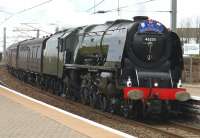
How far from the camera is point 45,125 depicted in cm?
1220

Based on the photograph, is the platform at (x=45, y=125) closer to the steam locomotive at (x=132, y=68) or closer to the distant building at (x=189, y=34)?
the steam locomotive at (x=132, y=68)

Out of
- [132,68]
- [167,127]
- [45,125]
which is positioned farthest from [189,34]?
[45,125]

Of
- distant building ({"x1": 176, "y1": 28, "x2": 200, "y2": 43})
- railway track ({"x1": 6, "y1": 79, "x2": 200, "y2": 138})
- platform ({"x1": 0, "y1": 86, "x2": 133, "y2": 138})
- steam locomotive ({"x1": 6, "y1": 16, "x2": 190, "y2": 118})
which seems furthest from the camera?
distant building ({"x1": 176, "y1": 28, "x2": 200, "y2": 43})

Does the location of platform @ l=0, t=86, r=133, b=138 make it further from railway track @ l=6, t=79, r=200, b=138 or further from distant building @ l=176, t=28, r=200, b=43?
distant building @ l=176, t=28, r=200, b=43

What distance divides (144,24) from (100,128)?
622 centimetres

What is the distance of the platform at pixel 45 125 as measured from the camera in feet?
35.2

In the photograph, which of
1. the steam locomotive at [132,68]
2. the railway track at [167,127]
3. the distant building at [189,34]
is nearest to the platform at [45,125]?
the railway track at [167,127]

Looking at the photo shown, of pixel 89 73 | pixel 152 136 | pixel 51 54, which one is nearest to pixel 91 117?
pixel 89 73

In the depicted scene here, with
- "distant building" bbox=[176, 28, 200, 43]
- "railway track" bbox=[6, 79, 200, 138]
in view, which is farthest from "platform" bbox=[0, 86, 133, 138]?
"distant building" bbox=[176, 28, 200, 43]

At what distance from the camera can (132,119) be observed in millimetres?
16984

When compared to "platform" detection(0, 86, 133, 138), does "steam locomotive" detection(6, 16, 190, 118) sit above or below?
above

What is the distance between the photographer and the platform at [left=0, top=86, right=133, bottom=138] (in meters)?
10.7

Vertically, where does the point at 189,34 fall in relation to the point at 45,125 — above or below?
above

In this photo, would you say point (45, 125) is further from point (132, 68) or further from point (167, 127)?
point (132, 68)
